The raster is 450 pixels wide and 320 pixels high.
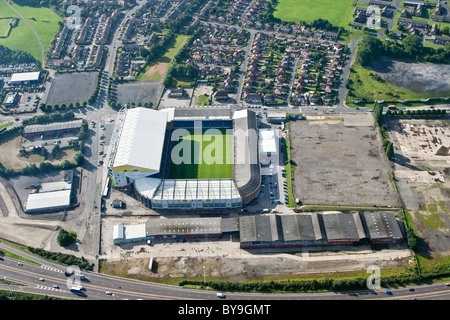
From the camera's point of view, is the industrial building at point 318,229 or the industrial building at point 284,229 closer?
the industrial building at point 318,229

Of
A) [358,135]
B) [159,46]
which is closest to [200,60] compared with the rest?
[159,46]

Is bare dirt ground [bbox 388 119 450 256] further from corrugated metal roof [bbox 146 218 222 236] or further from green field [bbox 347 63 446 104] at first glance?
corrugated metal roof [bbox 146 218 222 236]

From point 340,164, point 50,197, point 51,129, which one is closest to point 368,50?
point 340,164

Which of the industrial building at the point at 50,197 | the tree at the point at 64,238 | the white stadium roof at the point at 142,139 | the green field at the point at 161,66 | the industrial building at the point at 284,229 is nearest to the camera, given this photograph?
the industrial building at the point at 284,229

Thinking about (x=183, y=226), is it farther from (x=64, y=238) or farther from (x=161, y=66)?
(x=161, y=66)

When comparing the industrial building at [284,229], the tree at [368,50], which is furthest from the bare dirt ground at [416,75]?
the industrial building at [284,229]

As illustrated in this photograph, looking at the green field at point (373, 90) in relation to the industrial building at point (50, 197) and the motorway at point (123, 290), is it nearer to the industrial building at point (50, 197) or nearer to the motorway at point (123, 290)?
the motorway at point (123, 290)

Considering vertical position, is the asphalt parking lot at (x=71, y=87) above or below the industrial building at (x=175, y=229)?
above

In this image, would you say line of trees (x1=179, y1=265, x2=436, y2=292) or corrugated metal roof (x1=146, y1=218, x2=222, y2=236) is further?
corrugated metal roof (x1=146, y1=218, x2=222, y2=236)

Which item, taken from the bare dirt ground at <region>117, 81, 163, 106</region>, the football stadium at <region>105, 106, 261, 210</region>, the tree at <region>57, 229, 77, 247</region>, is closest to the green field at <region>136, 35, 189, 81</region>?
the bare dirt ground at <region>117, 81, 163, 106</region>
